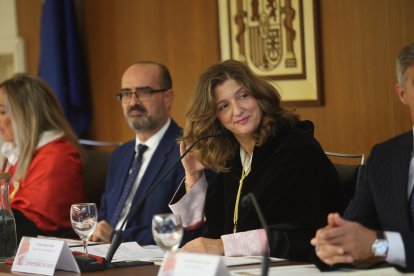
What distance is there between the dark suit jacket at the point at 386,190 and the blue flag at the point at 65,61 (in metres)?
3.74

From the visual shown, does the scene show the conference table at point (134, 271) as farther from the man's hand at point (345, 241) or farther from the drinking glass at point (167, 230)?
the man's hand at point (345, 241)

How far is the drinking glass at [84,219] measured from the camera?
3.08m

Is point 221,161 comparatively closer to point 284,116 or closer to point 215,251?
point 284,116

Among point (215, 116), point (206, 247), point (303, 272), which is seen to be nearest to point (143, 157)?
point (215, 116)

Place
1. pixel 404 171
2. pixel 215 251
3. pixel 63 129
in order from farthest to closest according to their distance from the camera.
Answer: pixel 63 129 < pixel 215 251 < pixel 404 171

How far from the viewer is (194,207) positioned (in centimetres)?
368

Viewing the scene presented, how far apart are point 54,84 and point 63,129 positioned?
5.16 ft

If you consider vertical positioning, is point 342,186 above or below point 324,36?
below

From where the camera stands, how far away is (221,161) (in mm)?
3588

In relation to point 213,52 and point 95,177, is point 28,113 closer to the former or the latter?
point 95,177

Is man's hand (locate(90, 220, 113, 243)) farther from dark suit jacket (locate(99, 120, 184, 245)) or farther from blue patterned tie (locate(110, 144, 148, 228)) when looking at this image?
blue patterned tie (locate(110, 144, 148, 228))

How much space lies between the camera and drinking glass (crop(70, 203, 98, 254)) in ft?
10.1

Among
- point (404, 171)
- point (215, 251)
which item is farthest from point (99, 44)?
point (404, 171)

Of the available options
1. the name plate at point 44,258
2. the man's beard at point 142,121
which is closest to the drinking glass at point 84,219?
the name plate at point 44,258
